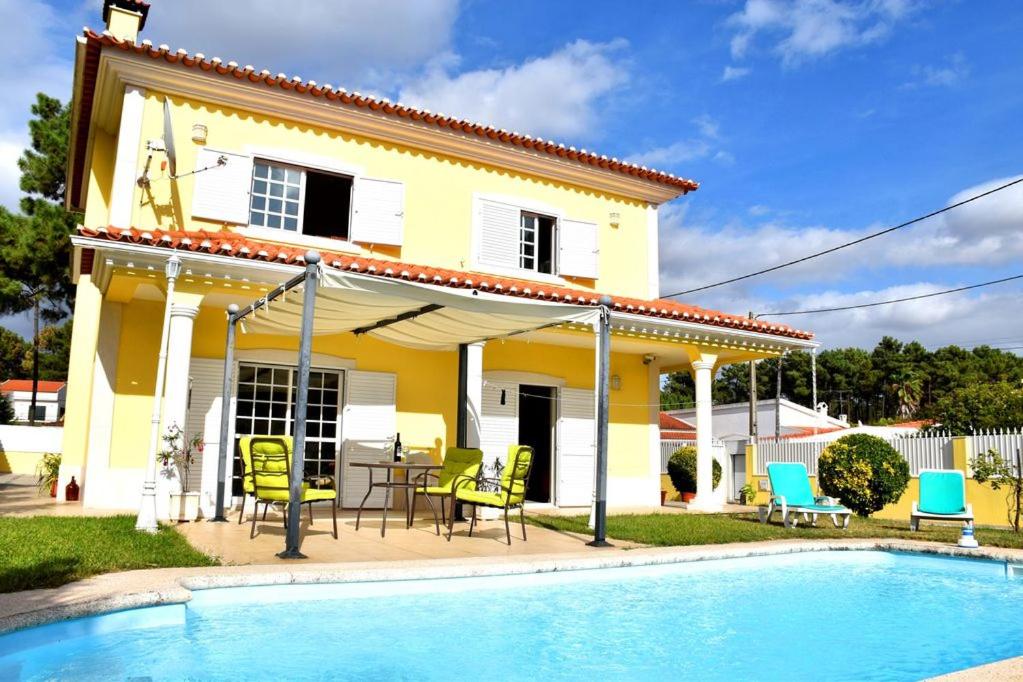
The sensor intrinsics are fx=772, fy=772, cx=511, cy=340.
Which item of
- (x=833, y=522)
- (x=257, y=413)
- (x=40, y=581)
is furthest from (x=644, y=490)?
(x=40, y=581)

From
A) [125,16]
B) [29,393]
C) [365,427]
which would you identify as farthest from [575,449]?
[29,393]

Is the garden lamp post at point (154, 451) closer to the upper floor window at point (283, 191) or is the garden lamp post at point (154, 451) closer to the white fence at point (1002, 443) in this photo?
the upper floor window at point (283, 191)

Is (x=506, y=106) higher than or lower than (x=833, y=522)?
higher

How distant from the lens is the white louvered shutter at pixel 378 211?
12.3 m

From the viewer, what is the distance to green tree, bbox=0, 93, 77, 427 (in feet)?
74.7

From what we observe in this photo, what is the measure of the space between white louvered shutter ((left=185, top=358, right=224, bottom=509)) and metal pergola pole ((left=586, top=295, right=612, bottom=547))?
17.9ft

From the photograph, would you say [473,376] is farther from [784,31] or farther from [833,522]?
[784,31]

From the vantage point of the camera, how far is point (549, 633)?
558 centimetres

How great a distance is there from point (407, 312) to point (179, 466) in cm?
345

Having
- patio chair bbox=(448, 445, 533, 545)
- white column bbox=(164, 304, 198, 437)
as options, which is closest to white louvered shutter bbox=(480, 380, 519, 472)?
Result: patio chair bbox=(448, 445, 533, 545)

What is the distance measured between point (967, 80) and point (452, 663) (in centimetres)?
1493

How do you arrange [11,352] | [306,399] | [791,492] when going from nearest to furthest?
[306,399]
[791,492]
[11,352]

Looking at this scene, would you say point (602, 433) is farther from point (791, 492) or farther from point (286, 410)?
point (286, 410)

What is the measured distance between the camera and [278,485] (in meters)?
8.74
